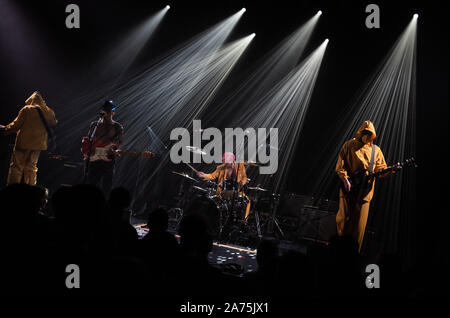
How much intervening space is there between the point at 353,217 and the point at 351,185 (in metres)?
0.52

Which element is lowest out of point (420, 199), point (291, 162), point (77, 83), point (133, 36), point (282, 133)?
point (420, 199)

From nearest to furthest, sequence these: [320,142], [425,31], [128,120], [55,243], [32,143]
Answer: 1. [55,243]
2. [32,143]
3. [425,31]
4. [320,142]
5. [128,120]

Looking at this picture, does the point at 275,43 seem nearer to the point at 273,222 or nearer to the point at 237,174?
the point at 237,174

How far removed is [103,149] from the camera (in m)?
6.42

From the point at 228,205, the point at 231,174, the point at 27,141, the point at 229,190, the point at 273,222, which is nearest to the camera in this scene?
the point at 27,141

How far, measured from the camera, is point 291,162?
10039 millimetres

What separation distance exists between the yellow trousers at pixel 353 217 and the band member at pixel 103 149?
154 inches

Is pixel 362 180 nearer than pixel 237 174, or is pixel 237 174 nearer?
pixel 362 180

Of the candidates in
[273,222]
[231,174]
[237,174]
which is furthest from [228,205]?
[273,222]

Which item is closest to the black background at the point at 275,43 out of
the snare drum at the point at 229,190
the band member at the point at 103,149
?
the snare drum at the point at 229,190

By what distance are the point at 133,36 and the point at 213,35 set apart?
2217 mm
